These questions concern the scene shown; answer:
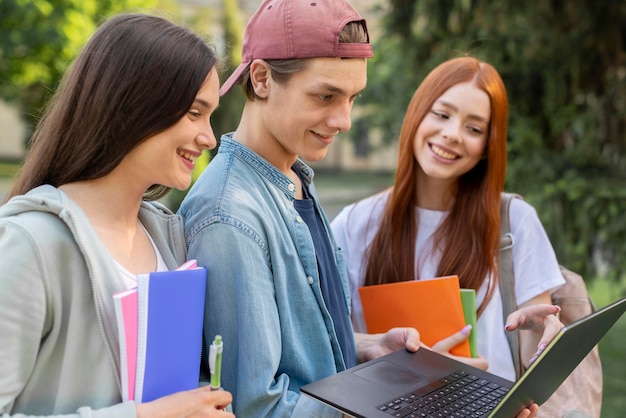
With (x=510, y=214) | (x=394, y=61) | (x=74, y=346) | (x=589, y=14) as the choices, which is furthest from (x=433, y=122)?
(x=394, y=61)

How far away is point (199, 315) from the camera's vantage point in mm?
1430

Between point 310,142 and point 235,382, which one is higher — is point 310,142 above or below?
above

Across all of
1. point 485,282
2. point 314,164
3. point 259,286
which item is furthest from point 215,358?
point 314,164

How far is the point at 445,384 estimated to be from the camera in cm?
174

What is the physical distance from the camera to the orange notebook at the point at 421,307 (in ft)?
6.99

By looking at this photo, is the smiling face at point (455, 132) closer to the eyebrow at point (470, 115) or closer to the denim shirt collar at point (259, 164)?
the eyebrow at point (470, 115)

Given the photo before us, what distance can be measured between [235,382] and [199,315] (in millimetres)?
212

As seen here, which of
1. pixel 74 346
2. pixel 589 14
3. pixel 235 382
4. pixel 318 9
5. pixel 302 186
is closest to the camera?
pixel 74 346

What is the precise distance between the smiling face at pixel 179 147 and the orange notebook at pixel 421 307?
0.93 meters

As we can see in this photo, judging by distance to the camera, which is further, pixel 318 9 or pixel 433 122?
pixel 433 122

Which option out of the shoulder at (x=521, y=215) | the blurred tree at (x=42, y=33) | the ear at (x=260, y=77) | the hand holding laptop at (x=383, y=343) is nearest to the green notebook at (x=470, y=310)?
the hand holding laptop at (x=383, y=343)

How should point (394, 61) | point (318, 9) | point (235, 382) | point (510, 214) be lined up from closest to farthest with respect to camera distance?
point (235, 382)
point (318, 9)
point (510, 214)
point (394, 61)

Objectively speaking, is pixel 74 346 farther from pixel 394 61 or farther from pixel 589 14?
pixel 394 61

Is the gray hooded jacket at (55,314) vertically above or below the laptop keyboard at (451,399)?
above
